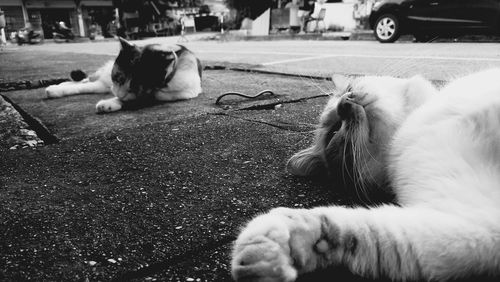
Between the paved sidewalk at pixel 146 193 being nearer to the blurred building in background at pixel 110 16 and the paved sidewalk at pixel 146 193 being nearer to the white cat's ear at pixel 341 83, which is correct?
the white cat's ear at pixel 341 83

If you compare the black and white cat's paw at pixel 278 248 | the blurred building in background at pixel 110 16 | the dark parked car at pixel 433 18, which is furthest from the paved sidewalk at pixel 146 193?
the blurred building in background at pixel 110 16

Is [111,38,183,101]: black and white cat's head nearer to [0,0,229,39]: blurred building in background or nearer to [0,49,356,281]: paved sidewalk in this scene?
[0,49,356,281]: paved sidewalk

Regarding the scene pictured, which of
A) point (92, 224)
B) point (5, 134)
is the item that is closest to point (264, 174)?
point (92, 224)

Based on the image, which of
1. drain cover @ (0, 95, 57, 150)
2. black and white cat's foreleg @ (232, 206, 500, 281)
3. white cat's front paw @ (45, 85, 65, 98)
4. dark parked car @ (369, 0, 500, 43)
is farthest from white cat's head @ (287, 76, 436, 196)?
dark parked car @ (369, 0, 500, 43)

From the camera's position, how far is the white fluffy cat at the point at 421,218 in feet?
3.16

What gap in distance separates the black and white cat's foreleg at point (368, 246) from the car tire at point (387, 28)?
1070 centimetres

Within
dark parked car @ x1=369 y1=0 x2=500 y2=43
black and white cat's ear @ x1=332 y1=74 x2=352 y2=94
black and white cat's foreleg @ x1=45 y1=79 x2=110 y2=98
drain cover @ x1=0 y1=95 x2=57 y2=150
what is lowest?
black and white cat's foreleg @ x1=45 y1=79 x2=110 y2=98

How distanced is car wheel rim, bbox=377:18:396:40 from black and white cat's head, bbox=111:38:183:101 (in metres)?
8.47

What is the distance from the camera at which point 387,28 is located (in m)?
10.9

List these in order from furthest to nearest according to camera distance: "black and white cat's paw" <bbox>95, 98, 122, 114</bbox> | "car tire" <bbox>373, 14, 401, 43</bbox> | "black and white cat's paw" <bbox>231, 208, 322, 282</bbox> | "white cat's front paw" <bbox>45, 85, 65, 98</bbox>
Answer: "car tire" <bbox>373, 14, 401, 43</bbox>
"white cat's front paw" <bbox>45, 85, 65, 98</bbox>
"black and white cat's paw" <bbox>95, 98, 122, 114</bbox>
"black and white cat's paw" <bbox>231, 208, 322, 282</bbox>

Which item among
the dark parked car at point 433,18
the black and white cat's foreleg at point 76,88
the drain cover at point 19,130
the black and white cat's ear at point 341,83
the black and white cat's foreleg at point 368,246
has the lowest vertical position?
the black and white cat's foreleg at point 76,88

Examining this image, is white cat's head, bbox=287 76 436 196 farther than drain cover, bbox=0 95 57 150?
No

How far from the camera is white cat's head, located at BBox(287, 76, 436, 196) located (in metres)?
1.57

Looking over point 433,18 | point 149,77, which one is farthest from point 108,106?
point 433,18
